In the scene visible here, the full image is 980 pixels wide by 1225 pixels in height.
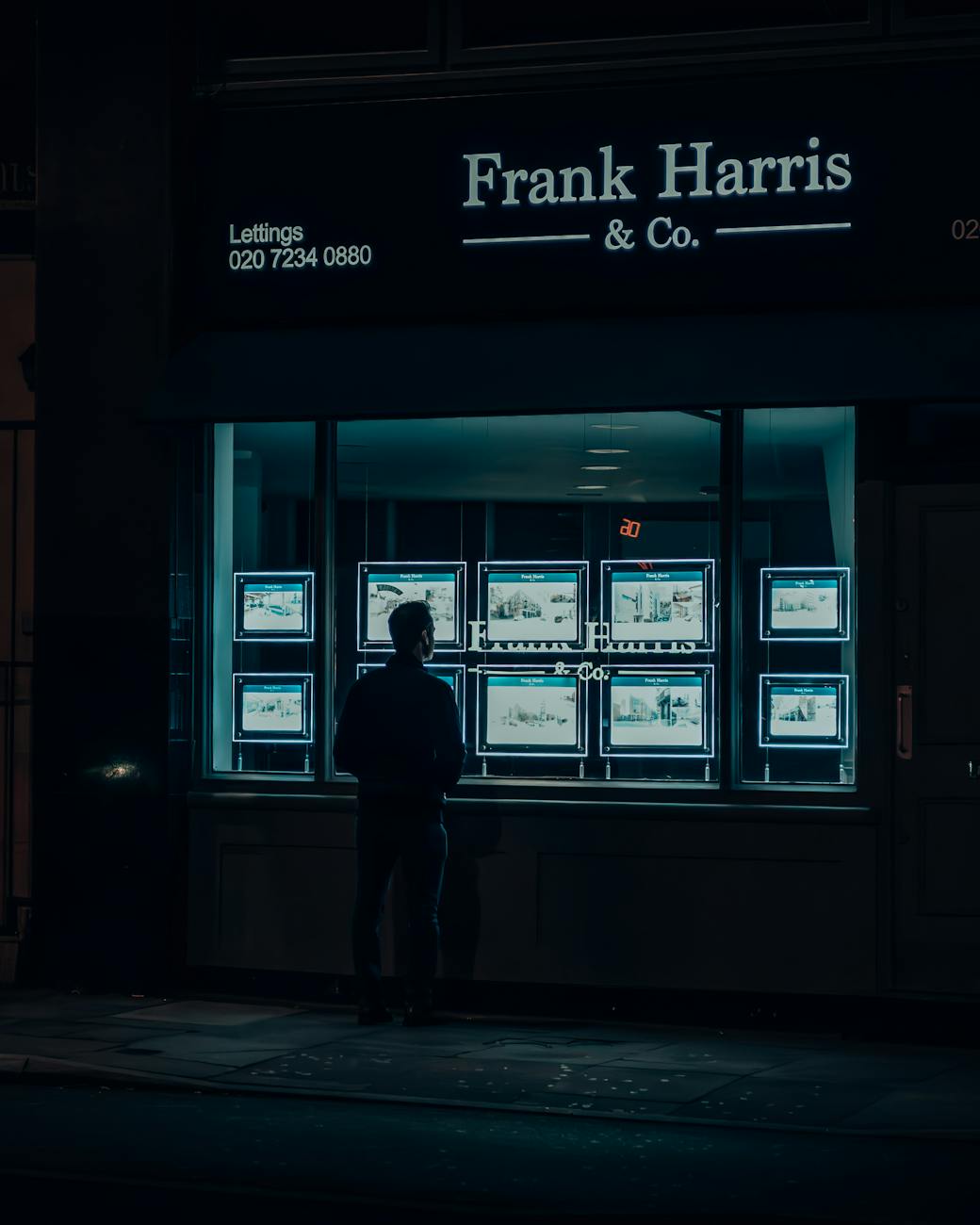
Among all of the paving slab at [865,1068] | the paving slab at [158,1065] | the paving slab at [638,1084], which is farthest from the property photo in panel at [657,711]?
the paving slab at [158,1065]

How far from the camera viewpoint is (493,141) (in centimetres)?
1020

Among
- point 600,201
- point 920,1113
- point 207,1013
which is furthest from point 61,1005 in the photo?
point 600,201

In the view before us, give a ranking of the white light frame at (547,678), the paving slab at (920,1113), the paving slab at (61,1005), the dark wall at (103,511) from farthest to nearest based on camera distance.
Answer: the dark wall at (103,511) < the white light frame at (547,678) < the paving slab at (61,1005) < the paving slab at (920,1113)

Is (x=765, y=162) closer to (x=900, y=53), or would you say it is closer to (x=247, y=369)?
(x=900, y=53)

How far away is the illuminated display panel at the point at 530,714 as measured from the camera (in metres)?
10.3

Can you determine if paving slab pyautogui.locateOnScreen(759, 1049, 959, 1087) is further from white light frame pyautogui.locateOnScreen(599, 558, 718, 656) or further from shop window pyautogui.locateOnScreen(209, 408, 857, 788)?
white light frame pyautogui.locateOnScreen(599, 558, 718, 656)

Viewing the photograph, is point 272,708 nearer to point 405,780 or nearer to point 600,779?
point 405,780

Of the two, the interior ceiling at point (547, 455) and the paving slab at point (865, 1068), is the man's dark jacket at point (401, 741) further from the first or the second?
the paving slab at point (865, 1068)

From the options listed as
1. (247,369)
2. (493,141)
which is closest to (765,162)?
(493,141)

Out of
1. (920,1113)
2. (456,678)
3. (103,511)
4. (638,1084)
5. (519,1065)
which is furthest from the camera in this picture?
(103,511)

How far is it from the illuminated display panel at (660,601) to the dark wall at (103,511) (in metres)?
2.41

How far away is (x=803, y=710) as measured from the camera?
9891mm

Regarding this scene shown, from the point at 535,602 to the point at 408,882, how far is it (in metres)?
1.66

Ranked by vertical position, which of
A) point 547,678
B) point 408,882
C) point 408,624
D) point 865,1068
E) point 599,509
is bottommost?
point 865,1068
